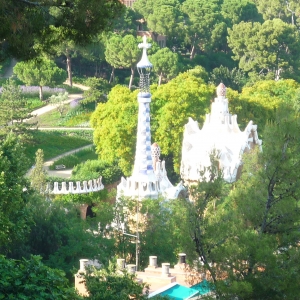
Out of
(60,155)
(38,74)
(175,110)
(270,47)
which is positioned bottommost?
(60,155)

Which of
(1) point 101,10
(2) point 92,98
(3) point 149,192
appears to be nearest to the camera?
(1) point 101,10

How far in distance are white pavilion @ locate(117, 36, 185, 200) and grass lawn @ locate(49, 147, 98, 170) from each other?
9.21 metres

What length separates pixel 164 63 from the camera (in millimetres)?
72688

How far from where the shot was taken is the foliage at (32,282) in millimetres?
22859

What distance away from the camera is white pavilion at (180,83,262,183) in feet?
162

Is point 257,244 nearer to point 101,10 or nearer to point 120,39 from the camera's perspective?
point 101,10

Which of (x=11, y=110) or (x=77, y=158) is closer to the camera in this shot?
(x=11, y=110)

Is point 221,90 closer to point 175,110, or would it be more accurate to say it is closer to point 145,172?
point 175,110

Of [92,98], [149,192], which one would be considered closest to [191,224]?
[149,192]

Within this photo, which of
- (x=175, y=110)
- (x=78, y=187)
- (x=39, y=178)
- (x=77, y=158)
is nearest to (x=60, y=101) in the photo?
(x=77, y=158)

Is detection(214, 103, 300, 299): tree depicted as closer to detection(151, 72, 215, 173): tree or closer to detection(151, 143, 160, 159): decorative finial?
detection(151, 143, 160, 159): decorative finial

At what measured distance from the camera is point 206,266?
2778cm

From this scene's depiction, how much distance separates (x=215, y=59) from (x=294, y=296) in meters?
57.3

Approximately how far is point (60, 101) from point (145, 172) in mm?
20286
